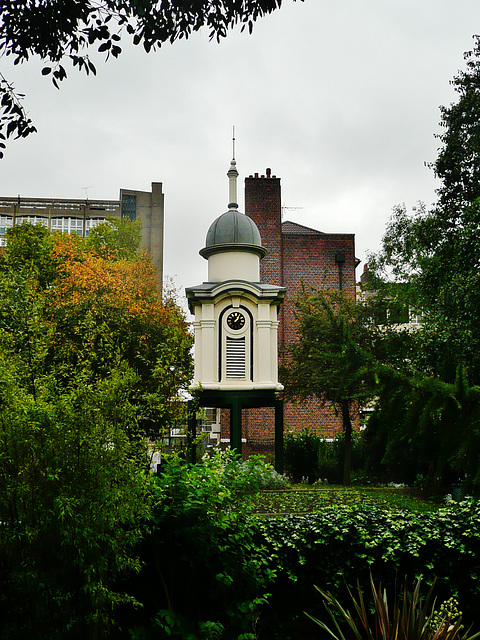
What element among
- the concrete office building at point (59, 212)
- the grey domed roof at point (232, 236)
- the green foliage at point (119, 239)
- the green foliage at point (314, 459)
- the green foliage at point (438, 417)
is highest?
the concrete office building at point (59, 212)

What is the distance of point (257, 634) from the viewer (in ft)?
25.1

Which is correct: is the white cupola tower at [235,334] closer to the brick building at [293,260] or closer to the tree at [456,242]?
the tree at [456,242]

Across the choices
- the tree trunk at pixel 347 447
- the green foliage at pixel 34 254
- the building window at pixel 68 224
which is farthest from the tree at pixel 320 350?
the building window at pixel 68 224

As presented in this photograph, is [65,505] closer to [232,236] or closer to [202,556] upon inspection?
[202,556]

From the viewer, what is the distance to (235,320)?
18719mm

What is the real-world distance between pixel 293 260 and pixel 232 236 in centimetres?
1066

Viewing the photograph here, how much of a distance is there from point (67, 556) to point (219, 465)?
1.95 meters

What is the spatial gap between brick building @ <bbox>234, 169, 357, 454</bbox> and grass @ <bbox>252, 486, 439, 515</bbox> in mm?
10994

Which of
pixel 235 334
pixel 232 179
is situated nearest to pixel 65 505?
pixel 235 334

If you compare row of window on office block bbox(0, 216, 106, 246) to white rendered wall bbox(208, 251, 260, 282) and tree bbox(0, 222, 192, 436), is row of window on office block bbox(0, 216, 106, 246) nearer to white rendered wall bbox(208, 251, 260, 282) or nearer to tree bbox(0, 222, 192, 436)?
tree bbox(0, 222, 192, 436)

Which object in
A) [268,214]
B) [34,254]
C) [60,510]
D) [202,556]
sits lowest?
[202,556]

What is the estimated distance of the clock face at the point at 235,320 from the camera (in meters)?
18.7

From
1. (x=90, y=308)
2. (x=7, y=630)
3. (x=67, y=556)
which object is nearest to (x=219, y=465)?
(x=67, y=556)

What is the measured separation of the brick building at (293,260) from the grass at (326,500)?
433 inches
